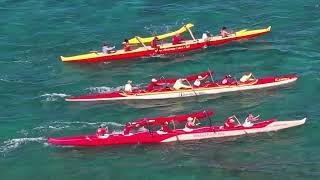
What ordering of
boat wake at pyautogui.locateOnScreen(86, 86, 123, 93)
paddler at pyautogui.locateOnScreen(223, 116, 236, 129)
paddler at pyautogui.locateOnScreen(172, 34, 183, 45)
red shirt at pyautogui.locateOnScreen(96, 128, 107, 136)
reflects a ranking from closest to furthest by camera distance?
red shirt at pyautogui.locateOnScreen(96, 128, 107, 136), paddler at pyautogui.locateOnScreen(223, 116, 236, 129), boat wake at pyautogui.locateOnScreen(86, 86, 123, 93), paddler at pyautogui.locateOnScreen(172, 34, 183, 45)

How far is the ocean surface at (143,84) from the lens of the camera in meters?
41.6

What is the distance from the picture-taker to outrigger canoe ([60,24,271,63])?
56.9m

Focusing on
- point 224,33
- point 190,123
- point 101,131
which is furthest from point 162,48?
point 101,131

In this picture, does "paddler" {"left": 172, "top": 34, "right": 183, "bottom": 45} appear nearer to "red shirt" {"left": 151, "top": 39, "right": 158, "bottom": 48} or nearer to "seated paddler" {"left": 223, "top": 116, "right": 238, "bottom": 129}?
"red shirt" {"left": 151, "top": 39, "right": 158, "bottom": 48}

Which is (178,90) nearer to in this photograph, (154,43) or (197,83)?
(197,83)

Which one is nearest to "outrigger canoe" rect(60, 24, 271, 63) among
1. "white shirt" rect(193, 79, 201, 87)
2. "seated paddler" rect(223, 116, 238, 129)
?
"white shirt" rect(193, 79, 201, 87)

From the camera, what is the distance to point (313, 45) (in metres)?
57.5

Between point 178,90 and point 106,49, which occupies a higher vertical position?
point 106,49

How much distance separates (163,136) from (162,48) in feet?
51.3

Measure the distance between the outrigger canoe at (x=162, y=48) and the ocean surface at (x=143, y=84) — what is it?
0.71 m

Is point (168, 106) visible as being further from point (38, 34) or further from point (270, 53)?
point (38, 34)

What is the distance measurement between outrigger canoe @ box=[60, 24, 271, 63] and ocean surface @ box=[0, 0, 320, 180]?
71 cm

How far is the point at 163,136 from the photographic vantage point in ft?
144

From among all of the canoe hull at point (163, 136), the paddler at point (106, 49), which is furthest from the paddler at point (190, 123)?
the paddler at point (106, 49)
